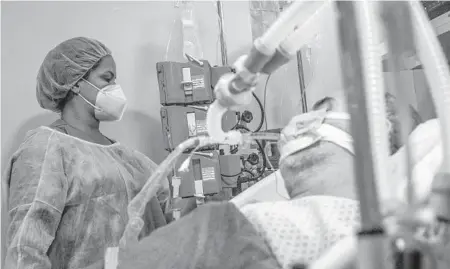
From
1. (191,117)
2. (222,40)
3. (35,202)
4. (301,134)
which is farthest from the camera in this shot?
(222,40)

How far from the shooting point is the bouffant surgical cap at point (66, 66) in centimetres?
207

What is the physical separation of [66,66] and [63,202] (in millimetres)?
620

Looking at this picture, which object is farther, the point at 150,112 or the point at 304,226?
the point at 150,112

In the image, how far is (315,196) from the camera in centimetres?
101

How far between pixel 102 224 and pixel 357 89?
5.39 ft

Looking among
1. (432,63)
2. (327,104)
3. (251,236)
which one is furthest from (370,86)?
(327,104)

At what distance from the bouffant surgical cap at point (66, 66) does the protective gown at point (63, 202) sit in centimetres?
19

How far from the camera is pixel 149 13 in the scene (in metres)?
2.73

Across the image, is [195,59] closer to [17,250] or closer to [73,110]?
[73,110]

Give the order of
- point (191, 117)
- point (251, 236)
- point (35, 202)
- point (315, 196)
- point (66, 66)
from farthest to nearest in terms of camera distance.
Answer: point (191, 117)
point (66, 66)
point (35, 202)
point (315, 196)
point (251, 236)

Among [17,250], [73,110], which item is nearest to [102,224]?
[17,250]

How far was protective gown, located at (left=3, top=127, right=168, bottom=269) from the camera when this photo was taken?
1.75m

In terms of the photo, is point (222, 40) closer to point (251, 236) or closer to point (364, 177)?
point (251, 236)

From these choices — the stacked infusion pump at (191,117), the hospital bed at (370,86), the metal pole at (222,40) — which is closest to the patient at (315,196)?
the hospital bed at (370,86)
